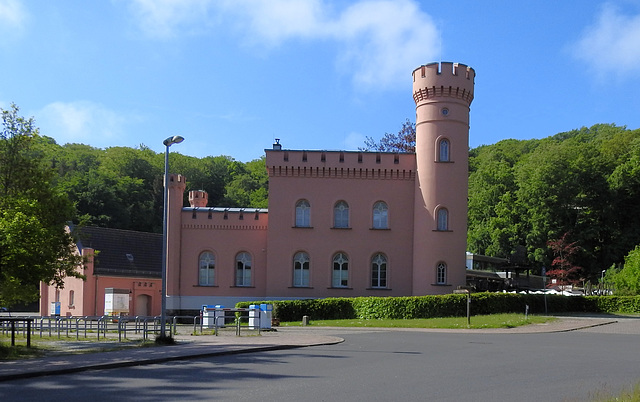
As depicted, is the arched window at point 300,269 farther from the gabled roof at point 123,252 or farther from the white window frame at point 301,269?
the gabled roof at point 123,252

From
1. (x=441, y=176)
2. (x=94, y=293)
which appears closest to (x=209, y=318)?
(x=441, y=176)

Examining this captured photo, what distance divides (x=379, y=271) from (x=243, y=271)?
863 centimetres

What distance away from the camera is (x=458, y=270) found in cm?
4128

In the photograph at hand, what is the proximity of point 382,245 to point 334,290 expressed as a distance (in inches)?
159

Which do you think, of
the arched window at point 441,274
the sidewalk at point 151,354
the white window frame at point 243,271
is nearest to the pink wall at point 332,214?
the white window frame at point 243,271

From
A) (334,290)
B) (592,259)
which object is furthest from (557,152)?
(334,290)

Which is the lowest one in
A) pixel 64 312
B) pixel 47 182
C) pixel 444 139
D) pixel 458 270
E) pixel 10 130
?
pixel 64 312

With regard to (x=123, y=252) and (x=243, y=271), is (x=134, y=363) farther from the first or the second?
(x=123, y=252)

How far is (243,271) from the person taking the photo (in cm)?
4484

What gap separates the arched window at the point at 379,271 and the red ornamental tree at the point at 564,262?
849 inches

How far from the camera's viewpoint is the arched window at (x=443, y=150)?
42281 millimetres

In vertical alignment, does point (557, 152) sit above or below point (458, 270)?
above

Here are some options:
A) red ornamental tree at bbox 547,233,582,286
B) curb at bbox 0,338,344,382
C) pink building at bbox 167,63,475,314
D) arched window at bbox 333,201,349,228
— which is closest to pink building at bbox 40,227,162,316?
pink building at bbox 167,63,475,314

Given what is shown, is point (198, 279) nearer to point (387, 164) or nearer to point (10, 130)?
point (387, 164)
